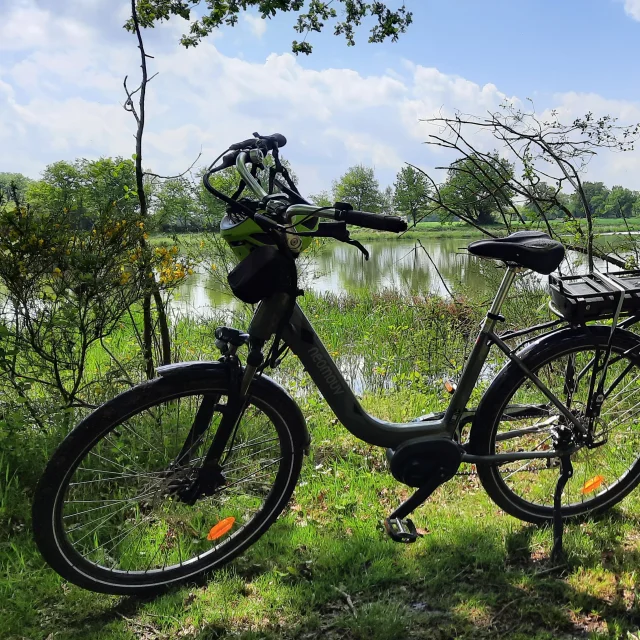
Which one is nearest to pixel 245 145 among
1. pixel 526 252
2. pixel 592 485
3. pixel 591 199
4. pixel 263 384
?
pixel 263 384

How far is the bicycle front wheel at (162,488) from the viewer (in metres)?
1.59

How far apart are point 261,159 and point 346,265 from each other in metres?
12.0

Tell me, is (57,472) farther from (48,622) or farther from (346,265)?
(346,265)

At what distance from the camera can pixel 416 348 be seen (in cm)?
509

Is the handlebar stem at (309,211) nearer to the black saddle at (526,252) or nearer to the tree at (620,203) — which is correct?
the black saddle at (526,252)

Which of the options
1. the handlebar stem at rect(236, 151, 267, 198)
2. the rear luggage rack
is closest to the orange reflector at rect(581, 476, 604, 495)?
the rear luggage rack

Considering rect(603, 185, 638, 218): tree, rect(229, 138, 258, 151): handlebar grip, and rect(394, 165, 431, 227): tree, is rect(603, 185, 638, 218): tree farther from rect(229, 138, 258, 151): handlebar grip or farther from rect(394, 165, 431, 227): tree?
rect(229, 138, 258, 151): handlebar grip

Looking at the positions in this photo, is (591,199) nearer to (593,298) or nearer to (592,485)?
(593,298)

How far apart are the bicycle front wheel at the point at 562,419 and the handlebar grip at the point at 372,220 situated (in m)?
0.87

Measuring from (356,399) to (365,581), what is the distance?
679 millimetres

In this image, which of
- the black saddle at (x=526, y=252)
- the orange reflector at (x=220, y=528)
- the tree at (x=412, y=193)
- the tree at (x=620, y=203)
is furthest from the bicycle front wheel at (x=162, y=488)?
the tree at (x=620, y=203)

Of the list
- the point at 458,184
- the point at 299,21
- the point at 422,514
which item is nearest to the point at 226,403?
the point at 422,514

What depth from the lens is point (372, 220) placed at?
1408 mm

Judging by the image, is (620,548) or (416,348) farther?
(416,348)
